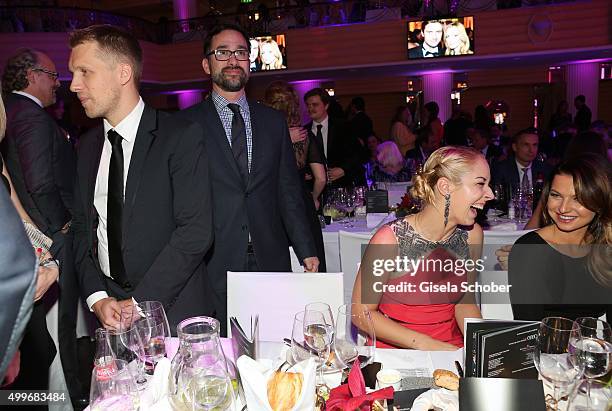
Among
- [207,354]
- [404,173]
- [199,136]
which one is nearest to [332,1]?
[404,173]

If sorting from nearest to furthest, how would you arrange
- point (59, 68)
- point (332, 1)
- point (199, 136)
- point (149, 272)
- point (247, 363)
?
1. point (247, 363)
2. point (149, 272)
3. point (199, 136)
4. point (59, 68)
5. point (332, 1)

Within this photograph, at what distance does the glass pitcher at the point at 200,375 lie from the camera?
50.2 inches

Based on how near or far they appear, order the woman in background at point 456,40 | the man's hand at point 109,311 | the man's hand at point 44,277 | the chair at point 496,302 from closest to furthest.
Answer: the man's hand at point 44,277
the man's hand at point 109,311
the chair at point 496,302
the woman in background at point 456,40

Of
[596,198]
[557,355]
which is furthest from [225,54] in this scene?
[557,355]

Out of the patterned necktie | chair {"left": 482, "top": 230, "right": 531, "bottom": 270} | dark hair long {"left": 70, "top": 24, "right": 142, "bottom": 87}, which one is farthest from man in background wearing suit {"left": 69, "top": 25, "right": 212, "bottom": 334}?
the patterned necktie

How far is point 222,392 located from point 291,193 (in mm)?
1753

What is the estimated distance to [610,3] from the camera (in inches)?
453

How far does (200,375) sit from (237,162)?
5.14ft

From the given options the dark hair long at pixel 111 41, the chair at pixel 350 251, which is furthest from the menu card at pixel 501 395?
the chair at pixel 350 251

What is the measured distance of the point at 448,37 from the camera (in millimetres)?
11875

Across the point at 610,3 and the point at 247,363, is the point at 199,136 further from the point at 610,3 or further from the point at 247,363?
the point at 610,3

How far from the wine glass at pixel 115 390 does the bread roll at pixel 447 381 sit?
33.3 inches

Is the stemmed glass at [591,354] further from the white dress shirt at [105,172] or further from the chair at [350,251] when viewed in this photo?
the chair at [350,251]

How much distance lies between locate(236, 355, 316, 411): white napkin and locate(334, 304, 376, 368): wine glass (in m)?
0.29
